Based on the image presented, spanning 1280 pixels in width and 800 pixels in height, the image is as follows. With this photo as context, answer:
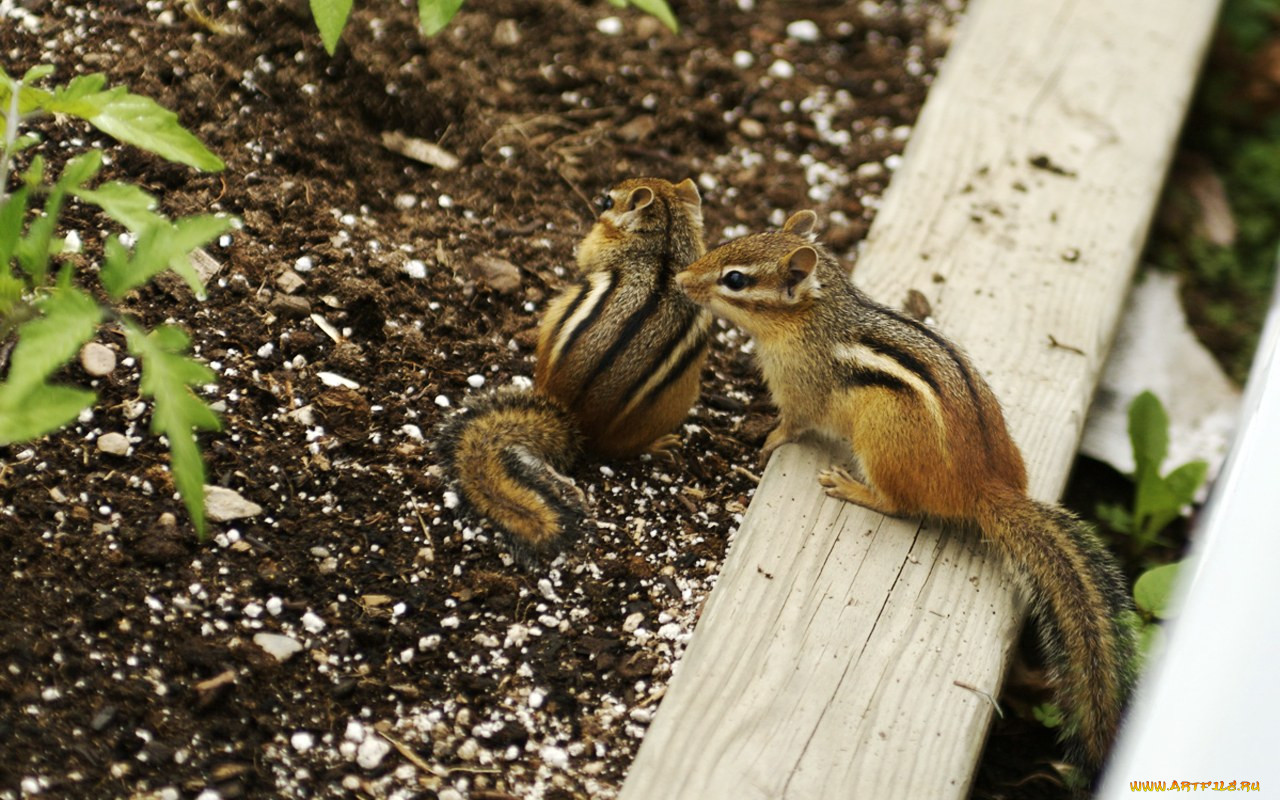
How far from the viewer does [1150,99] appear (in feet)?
12.5

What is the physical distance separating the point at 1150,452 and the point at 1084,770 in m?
1.14

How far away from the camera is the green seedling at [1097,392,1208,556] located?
3.18m

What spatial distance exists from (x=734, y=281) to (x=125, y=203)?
4.67ft

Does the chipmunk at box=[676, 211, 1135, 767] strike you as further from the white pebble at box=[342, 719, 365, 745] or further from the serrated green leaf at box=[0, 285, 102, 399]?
the serrated green leaf at box=[0, 285, 102, 399]

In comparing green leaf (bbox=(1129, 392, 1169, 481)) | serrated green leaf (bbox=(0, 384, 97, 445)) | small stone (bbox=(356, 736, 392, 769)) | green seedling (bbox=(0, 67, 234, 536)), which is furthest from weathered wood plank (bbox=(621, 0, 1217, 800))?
serrated green leaf (bbox=(0, 384, 97, 445))

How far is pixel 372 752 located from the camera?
2.21 meters

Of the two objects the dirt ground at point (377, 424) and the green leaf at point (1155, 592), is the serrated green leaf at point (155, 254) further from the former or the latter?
the green leaf at point (1155, 592)

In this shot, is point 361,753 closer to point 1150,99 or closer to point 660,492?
point 660,492

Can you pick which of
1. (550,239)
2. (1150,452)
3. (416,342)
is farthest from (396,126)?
(1150,452)

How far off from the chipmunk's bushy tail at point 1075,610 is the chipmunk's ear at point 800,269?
2.27ft

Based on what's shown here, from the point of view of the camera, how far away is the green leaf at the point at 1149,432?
319cm

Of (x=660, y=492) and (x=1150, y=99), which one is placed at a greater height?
(x=1150, y=99)

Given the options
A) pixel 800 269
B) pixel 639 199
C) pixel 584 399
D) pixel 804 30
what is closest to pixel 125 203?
pixel 584 399

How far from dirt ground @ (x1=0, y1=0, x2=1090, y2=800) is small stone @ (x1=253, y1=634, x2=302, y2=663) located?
0.04ft
